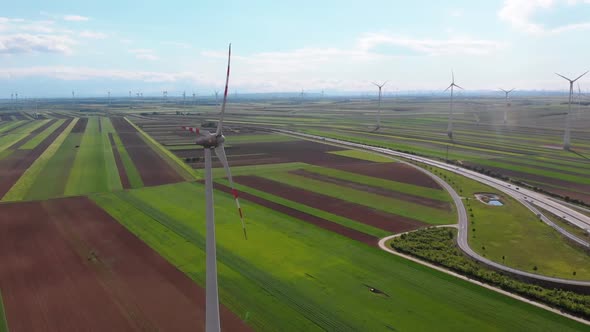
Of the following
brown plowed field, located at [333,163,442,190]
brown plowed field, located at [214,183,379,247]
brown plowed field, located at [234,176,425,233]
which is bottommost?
brown plowed field, located at [214,183,379,247]

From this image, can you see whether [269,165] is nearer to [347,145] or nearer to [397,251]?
[347,145]

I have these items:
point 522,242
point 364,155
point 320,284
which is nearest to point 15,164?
point 364,155

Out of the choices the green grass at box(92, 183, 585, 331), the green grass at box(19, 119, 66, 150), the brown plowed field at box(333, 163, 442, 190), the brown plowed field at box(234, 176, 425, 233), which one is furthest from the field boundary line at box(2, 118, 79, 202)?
the brown plowed field at box(333, 163, 442, 190)

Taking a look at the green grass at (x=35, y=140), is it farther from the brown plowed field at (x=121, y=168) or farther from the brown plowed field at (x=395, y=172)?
the brown plowed field at (x=395, y=172)

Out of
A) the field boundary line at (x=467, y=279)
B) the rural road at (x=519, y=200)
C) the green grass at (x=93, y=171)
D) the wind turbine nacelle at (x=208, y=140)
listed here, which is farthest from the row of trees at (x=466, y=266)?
the green grass at (x=93, y=171)

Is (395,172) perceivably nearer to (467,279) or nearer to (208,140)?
(467,279)

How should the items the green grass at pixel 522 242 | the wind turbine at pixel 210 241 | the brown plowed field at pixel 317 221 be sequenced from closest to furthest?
the wind turbine at pixel 210 241, the green grass at pixel 522 242, the brown plowed field at pixel 317 221

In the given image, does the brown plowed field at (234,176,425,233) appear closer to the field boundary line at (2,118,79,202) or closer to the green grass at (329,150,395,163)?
the green grass at (329,150,395,163)
